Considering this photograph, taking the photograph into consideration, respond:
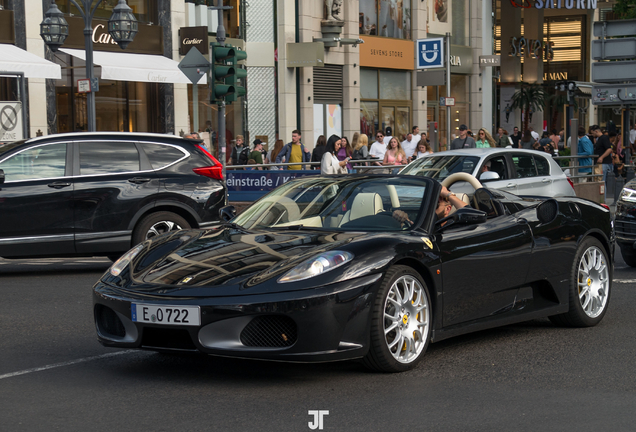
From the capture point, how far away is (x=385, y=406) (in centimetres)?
515

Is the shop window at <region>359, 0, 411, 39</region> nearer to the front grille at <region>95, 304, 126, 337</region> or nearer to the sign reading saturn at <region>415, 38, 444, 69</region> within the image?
the sign reading saturn at <region>415, 38, 444, 69</region>

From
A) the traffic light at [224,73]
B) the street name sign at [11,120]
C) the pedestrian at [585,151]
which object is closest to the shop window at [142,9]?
the street name sign at [11,120]

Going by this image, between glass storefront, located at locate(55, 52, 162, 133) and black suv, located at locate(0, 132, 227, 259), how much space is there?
14.5m

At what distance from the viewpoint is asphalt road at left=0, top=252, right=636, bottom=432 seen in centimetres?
487

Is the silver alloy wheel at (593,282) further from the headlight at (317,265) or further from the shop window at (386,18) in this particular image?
the shop window at (386,18)

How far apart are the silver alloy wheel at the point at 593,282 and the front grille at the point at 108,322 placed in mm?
3649

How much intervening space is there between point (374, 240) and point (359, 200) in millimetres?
762

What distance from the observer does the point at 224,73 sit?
1645 centimetres

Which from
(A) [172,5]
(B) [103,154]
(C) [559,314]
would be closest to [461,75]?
(A) [172,5]

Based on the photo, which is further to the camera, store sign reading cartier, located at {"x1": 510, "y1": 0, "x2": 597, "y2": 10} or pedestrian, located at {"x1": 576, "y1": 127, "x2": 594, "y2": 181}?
store sign reading cartier, located at {"x1": 510, "y1": 0, "x2": 597, "y2": 10}

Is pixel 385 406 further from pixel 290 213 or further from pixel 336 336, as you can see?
pixel 290 213

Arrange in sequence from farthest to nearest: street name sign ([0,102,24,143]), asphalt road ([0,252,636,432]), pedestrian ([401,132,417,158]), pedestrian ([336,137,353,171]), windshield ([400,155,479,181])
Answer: pedestrian ([401,132,417,158]) → pedestrian ([336,137,353,171]) → street name sign ([0,102,24,143]) → windshield ([400,155,479,181]) → asphalt road ([0,252,636,432])

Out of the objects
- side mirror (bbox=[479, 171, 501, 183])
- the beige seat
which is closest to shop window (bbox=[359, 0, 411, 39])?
side mirror (bbox=[479, 171, 501, 183])

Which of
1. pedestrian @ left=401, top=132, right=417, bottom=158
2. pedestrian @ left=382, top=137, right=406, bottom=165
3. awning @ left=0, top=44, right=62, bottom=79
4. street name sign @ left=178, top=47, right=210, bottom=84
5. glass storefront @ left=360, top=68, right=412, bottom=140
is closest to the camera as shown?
street name sign @ left=178, top=47, right=210, bottom=84
